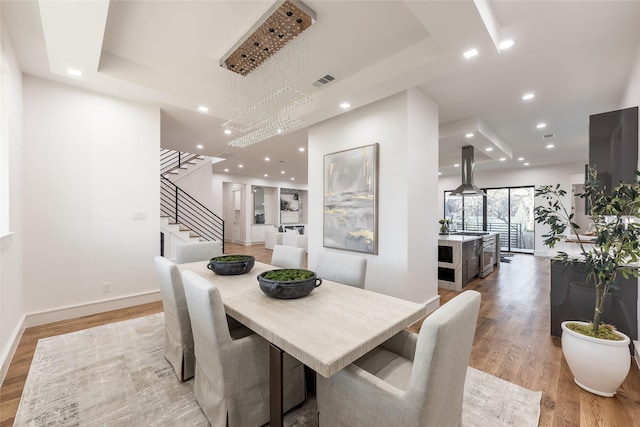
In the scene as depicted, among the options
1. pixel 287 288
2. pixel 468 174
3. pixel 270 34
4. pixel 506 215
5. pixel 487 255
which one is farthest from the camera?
pixel 506 215

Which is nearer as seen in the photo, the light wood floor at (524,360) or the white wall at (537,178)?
the light wood floor at (524,360)

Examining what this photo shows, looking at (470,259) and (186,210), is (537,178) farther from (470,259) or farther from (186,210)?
(186,210)

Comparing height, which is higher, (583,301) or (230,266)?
(230,266)

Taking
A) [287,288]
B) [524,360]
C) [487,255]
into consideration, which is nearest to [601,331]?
[524,360]

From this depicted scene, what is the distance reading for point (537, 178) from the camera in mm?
8180

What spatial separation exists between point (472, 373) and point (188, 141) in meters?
5.70

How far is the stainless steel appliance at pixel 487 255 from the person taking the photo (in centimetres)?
535

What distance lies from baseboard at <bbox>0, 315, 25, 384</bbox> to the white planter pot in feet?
13.8

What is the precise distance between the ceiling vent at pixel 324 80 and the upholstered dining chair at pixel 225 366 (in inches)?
105

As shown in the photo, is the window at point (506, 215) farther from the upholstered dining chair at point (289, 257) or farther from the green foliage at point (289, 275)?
the green foliage at point (289, 275)

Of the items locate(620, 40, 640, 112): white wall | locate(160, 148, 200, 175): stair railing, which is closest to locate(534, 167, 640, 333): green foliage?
locate(620, 40, 640, 112): white wall

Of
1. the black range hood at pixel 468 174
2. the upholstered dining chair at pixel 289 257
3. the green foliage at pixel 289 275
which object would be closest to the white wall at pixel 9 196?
the green foliage at pixel 289 275

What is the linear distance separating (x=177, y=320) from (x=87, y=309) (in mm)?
2223

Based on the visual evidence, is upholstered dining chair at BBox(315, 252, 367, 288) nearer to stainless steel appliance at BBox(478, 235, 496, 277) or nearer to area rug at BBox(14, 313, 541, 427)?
area rug at BBox(14, 313, 541, 427)
